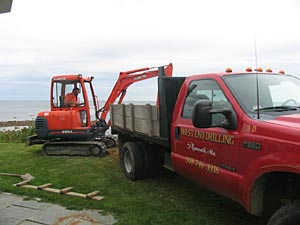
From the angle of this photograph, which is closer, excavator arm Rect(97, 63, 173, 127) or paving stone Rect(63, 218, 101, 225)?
paving stone Rect(63, 218, 101, 225)

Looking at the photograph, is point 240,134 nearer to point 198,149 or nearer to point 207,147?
point 207,147

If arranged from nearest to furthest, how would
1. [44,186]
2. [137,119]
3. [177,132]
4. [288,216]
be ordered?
[288,216], [177,132], [44,186], [137,119]

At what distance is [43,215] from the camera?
5.55 m

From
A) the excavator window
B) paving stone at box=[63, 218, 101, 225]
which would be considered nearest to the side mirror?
paving stone at box=[63, 218, 101, 225]

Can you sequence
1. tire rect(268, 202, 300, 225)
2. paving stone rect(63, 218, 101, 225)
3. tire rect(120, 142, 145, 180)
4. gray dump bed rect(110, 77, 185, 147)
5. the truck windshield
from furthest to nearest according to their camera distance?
tire rect(120, 142, 145, 180) < gray dump bed rect(110, 77, 185, 147) < paving stone rect(63, 218, 101, 225) < the truck windshield < tire rect(268, 202, 300, 225)

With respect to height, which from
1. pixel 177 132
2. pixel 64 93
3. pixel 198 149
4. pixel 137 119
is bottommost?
pixel 198 149

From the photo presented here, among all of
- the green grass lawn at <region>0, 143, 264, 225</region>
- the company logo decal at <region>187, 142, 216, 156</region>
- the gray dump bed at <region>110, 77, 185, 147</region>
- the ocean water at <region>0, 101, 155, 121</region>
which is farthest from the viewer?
the ocean water at <region>0, 101, 155, 121</region>

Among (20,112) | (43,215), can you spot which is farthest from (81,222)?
(20,112)

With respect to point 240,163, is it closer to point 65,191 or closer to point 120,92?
point 65,191

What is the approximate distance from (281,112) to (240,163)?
766mm

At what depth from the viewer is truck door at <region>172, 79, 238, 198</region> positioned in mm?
4281

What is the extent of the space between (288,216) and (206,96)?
2129 mm

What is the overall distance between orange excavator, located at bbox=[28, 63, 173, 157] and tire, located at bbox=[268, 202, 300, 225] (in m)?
7.95

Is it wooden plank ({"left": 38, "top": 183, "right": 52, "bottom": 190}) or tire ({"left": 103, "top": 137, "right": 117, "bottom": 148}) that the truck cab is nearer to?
wooden plank ({"left": 38, "top": 183, "right": 52, "bottom": 190})
